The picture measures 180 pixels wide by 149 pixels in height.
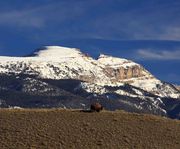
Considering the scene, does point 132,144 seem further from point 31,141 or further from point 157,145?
point 31,141

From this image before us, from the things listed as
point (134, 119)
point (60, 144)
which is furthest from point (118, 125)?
point (60, 144)

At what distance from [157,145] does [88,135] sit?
906cm

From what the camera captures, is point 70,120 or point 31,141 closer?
point 31,141

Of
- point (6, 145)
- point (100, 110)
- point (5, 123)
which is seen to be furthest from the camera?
point (100, 110)

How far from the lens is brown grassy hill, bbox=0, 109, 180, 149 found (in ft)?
307

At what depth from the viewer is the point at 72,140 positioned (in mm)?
94500

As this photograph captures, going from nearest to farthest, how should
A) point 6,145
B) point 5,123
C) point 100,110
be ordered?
point 6,145
point 5,123
point 100,110

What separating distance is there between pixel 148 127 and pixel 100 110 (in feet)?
28.7

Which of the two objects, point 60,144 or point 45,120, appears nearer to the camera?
point 60,144

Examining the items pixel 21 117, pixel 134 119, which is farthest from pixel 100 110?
pixel 21 117

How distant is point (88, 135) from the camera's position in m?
96.8

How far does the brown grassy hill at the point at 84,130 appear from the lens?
307 feet

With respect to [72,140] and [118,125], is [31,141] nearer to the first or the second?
[72,140]

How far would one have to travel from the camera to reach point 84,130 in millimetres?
98625
